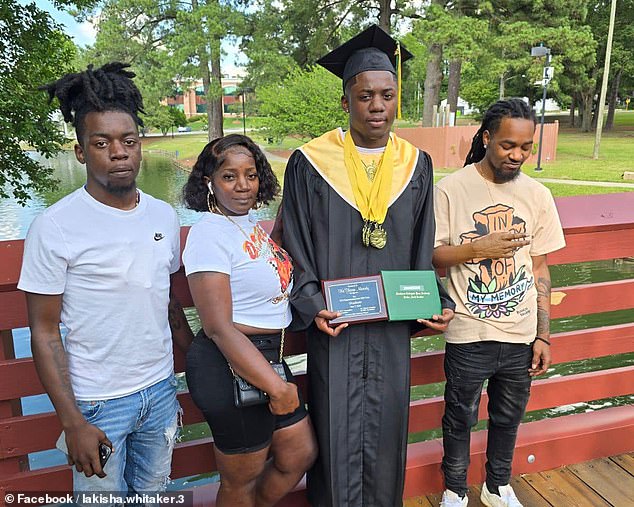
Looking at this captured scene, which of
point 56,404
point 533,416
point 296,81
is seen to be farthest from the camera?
point 296,81

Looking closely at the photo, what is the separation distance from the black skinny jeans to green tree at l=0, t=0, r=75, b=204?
9.33 meters

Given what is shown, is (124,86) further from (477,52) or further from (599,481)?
(477,52)

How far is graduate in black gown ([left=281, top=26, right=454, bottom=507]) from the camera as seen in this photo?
Result: 6.69ft

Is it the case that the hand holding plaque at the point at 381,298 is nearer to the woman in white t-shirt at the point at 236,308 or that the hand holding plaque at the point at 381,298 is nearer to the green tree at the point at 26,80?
the woman in white t-shirt at the point at 236,308

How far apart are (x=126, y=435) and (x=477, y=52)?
20.2 m

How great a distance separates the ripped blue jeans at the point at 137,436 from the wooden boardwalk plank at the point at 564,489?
5.82 ft

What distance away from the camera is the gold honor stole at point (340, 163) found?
6.79 feet

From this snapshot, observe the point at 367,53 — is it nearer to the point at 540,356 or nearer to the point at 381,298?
the point at 381,298

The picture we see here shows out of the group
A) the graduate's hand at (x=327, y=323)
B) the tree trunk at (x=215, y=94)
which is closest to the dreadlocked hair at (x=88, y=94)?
the graduate's hand at (x=327, y=323)

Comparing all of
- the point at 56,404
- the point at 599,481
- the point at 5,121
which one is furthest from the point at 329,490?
the point at 5,121

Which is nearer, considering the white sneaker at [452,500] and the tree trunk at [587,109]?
the white sneaker at [452,500]

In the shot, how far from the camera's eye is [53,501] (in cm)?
217

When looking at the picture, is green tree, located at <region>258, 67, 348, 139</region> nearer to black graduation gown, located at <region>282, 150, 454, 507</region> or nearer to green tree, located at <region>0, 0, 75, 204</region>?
green tree, located at <region>0, 0, 75, 204</region>

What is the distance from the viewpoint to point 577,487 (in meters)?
2.65
